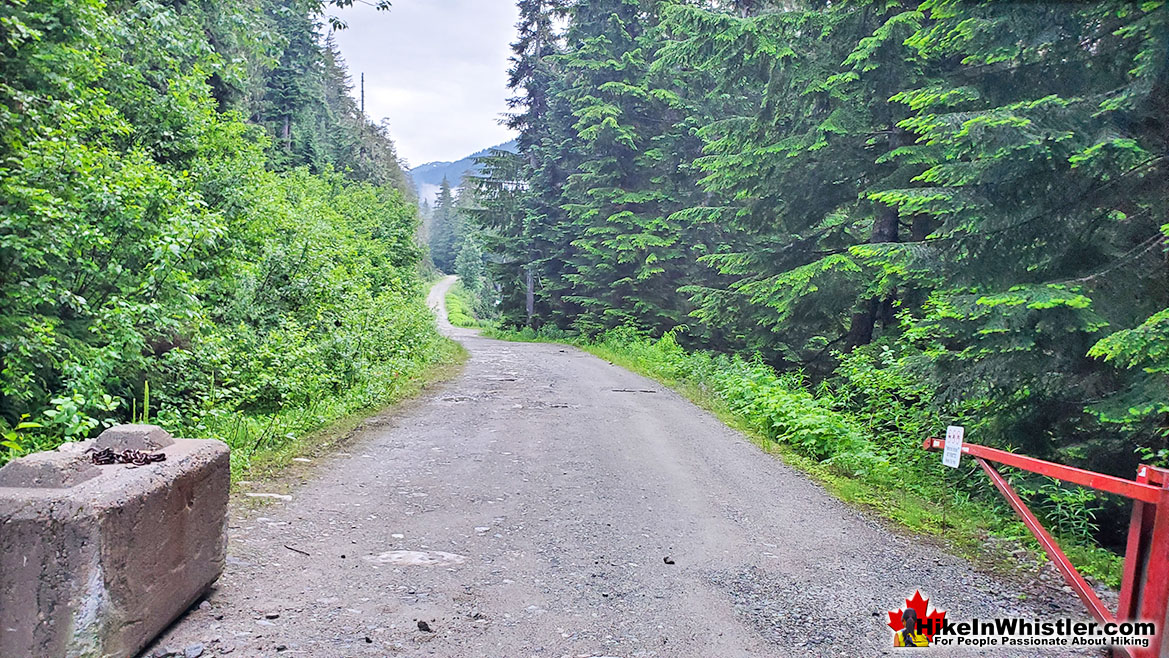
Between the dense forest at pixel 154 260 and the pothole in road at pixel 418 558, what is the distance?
2.28m

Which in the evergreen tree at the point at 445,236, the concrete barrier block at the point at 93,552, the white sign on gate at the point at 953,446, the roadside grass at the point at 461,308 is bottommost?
the roadside grass at the point at 461,308

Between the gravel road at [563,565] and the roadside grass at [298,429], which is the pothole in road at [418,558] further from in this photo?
the roadside grass at [298,429]

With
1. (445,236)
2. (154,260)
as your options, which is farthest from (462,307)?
(154,260)

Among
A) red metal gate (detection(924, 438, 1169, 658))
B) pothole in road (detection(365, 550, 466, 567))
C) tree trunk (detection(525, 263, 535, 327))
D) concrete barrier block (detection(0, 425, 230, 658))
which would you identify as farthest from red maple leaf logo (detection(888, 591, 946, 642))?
tree trunk (detection(525, 263, 535, 327))

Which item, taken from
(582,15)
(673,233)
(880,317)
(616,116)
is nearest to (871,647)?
(880,317)

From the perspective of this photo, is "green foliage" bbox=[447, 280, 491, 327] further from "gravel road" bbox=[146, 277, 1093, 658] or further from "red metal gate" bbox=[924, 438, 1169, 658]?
"red metal gate" bbox=[924, 438, 1169, 658]

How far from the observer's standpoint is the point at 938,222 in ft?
36.8

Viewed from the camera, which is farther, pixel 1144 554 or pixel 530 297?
pixel 530 297

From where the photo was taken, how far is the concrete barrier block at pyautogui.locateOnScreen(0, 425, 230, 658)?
2.71m

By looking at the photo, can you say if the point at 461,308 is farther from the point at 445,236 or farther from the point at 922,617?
the point at 922,617

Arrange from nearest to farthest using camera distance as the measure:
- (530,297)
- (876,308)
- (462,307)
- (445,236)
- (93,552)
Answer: (93,552) → (876,308) → (530,297) → (462,307) → (445,236)

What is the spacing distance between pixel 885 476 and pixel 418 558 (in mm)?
5359

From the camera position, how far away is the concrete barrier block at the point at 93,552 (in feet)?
8.88

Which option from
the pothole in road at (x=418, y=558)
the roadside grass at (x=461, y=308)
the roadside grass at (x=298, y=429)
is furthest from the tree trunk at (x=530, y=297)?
the pothole in road at (x=418, y=558)
